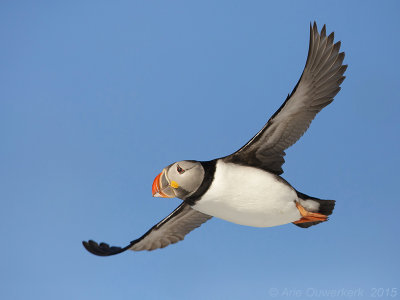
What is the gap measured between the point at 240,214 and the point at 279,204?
41 cm

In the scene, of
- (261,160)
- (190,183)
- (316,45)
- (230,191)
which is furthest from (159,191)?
(316,45)

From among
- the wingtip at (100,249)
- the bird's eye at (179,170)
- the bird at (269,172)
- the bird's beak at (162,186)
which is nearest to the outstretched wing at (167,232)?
the wingtip at (100,249)

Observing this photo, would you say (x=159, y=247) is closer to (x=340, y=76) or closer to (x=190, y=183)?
(x=190, y=183)

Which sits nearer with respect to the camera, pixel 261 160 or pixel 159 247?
pixel 261 160

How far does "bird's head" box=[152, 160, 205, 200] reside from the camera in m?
4.41

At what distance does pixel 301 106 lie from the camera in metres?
4.72

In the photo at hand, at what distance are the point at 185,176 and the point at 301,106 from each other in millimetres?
1362

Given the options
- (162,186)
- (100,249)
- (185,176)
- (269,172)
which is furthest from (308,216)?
(100,249)

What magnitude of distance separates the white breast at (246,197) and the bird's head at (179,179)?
0.54ft

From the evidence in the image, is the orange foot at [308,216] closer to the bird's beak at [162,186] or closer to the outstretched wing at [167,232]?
the outstretched wing at [167,232]

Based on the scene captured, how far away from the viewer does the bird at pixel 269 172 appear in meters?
4.48

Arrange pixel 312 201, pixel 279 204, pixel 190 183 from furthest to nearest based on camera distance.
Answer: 1. pixel 312 201
2. pixel 279 204
3. pixel 190 183

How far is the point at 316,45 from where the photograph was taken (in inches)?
177

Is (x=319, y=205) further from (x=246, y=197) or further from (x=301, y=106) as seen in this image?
(x=301, y=106)
